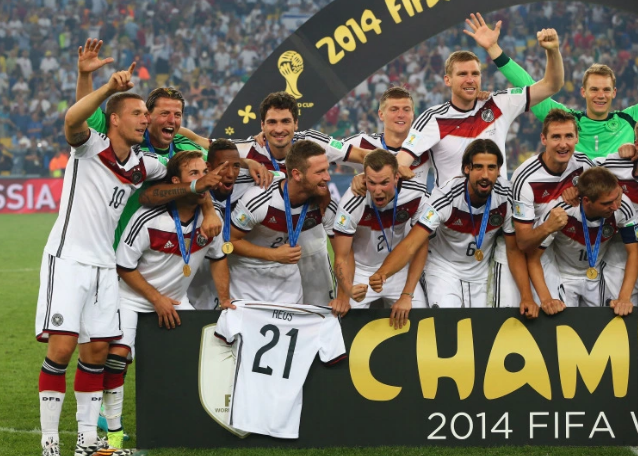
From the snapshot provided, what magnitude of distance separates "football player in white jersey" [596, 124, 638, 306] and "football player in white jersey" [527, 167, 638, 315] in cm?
4

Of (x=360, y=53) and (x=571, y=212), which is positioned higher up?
(x=360, y=53)

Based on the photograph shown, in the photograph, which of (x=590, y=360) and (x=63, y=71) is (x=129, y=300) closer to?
(x=590, y=360)

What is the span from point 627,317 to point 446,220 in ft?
3.77

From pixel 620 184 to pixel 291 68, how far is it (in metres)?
3.14

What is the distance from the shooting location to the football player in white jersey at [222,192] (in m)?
5.20

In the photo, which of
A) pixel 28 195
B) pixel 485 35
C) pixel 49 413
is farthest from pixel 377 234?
pixel 28 195

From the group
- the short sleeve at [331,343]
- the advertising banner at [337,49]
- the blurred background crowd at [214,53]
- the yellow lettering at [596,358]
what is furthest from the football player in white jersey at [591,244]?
the blurred background crowd at [214,53]

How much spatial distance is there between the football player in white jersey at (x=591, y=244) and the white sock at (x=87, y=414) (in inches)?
96.9

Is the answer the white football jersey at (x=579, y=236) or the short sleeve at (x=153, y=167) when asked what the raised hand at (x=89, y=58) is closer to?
the short sleeve at (x=153, y=167)

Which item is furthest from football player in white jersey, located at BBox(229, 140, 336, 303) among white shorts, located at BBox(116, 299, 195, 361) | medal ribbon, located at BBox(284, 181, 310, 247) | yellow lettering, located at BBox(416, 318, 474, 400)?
yellow lettering, located at BBox(416, 318, 474, 400)

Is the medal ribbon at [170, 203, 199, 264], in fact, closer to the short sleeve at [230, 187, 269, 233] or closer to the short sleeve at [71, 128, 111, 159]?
the short sleeve at [230, 187, 269, 233]

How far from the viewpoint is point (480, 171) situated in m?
4.99

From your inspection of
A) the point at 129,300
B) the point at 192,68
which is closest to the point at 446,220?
the point at 129,300

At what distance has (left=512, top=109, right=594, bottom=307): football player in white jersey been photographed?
5117 millimetres
